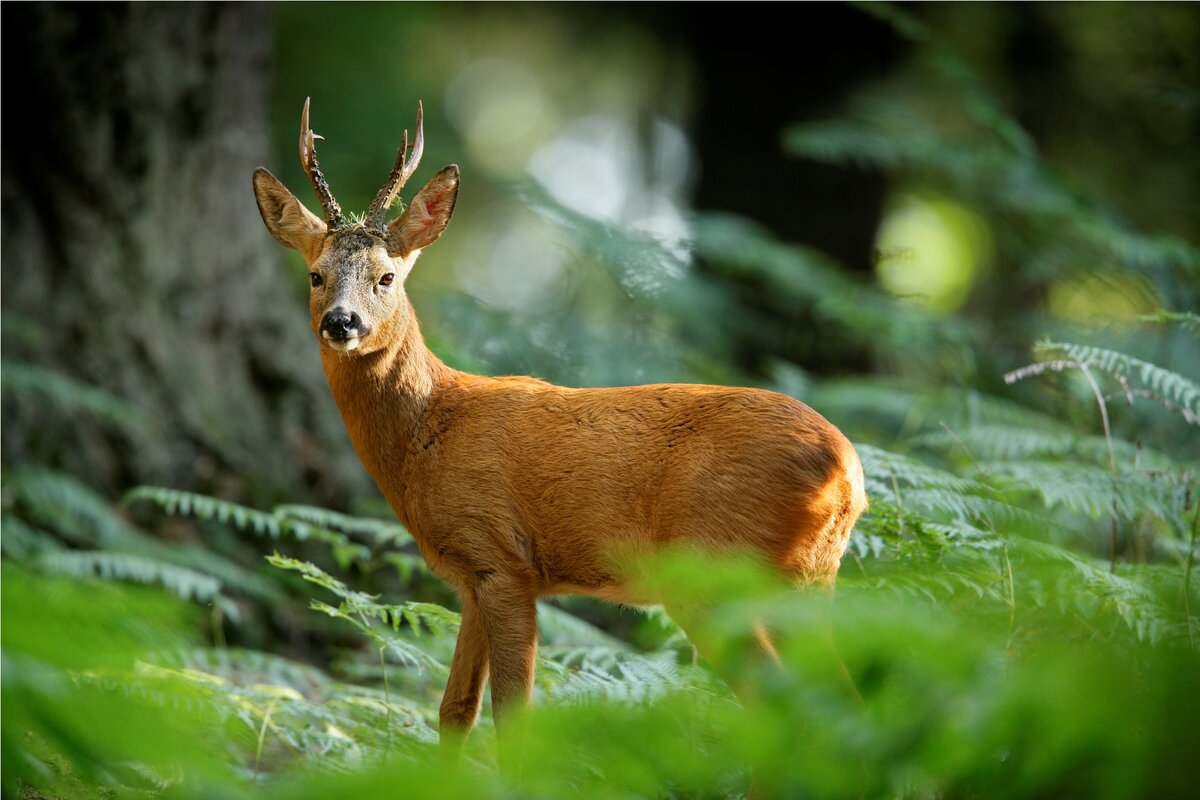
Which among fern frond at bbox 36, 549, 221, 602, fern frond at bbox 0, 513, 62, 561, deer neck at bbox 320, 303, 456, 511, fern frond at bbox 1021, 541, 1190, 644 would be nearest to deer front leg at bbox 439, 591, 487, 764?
deer neck at bbox 320, 303, 456, 511

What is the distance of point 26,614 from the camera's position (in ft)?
4.98

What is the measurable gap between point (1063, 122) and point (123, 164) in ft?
37.8

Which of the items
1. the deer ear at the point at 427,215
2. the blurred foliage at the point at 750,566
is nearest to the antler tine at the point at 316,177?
the deer ear at the point at 427,215

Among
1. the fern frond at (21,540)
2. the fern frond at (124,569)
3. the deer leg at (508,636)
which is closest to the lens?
the deer leg at (508,636)

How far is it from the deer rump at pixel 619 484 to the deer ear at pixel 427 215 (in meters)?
0.72

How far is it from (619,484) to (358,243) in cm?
144

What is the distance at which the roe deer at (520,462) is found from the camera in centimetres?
361

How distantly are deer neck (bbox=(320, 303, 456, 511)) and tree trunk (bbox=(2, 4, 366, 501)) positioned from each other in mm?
2749

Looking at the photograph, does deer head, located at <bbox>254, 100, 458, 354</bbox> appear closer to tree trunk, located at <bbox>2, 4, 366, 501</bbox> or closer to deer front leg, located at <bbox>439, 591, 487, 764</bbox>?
deer front leg, located at <bbox>439, 591, 487, 764</bbox>

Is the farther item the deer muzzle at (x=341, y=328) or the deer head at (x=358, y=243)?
the deer head at (x=358, y=243)

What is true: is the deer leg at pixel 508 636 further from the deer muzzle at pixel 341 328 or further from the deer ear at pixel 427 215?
the deer ear at pixel 427 215

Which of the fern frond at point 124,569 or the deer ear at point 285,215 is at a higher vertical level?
the deer ear at point 285,215

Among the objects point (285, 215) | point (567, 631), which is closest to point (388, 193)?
point (285, 215)

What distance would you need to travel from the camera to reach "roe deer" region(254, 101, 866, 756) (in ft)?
11.8
